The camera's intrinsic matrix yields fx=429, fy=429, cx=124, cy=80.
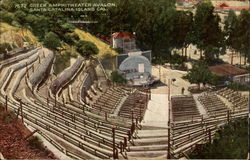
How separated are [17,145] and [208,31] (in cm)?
2224

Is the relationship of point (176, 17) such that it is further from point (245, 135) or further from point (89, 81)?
point (245, 135)

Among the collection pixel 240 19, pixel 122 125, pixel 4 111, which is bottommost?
pixel 122 125

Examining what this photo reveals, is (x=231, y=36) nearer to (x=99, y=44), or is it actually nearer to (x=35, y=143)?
(x=99, y=44)

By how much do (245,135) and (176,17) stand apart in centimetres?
1844

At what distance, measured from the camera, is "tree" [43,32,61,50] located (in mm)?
29125

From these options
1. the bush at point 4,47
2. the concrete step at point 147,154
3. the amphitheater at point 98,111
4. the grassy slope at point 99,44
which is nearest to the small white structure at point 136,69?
the amphitheater at point 98,111

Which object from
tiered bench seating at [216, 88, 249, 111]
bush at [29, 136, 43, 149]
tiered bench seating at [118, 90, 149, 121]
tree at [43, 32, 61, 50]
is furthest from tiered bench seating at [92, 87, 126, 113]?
bush at [29, 136, 43, 149]

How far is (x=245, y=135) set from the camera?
1945 centimetres

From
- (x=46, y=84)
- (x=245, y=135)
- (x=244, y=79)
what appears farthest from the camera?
(x=244, y=79)

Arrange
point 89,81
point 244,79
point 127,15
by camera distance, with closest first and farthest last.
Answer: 1. point 89,81
2. point 244,79
3. point 127,15

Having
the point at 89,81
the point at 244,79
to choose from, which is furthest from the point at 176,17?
the point at 89,81

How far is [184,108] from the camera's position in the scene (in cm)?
2520

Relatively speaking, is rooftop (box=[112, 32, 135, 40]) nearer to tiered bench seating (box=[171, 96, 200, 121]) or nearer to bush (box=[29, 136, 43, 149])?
tiered bench seating (box=[171, 96, 200, 121])

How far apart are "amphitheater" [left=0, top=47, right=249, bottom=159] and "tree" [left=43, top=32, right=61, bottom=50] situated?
63 cm
